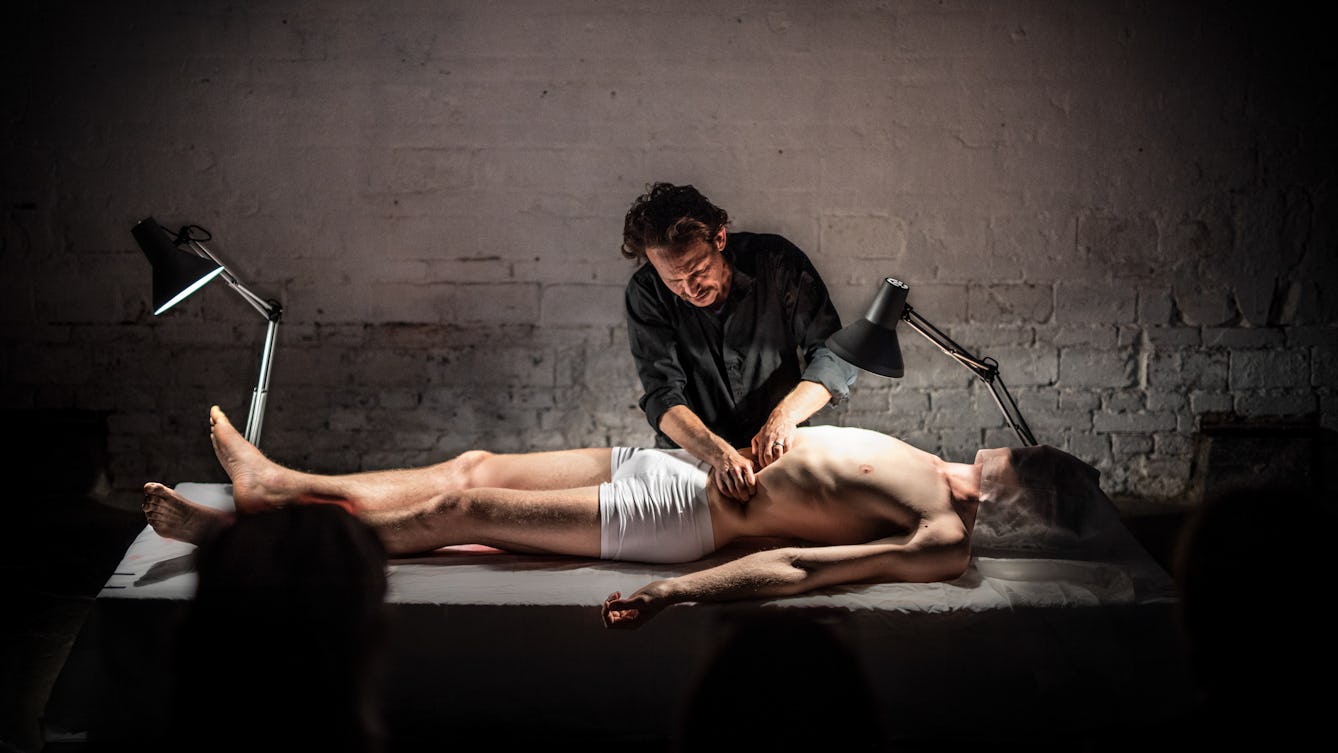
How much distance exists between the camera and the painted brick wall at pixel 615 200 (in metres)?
3.91

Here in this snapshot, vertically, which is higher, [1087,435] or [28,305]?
[28,305]

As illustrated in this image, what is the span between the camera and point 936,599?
221cm

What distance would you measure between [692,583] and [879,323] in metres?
0.77

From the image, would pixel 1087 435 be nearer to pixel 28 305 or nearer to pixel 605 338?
→ pixel 605 338

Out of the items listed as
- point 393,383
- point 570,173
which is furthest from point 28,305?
point 570,173

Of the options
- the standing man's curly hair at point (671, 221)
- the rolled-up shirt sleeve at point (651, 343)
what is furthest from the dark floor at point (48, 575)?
the standing man's curly hair at point (671, 221)

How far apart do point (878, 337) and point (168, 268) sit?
1.98 meters

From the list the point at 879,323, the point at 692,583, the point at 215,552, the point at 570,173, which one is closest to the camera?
the point at 215,552

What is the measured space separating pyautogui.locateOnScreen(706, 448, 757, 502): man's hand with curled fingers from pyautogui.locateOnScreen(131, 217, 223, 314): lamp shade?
1529mm

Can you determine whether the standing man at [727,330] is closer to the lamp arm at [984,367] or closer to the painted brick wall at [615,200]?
the lamp arm at [984,367]

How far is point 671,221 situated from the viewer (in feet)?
8.92

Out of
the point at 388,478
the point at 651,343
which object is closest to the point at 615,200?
the point at 651,343

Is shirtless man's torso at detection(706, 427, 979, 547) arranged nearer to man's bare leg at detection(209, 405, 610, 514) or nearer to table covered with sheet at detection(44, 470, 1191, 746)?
table covered with sheet at detection(44, 470, 1191, 746)

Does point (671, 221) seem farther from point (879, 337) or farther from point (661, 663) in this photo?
point (661, 663)
